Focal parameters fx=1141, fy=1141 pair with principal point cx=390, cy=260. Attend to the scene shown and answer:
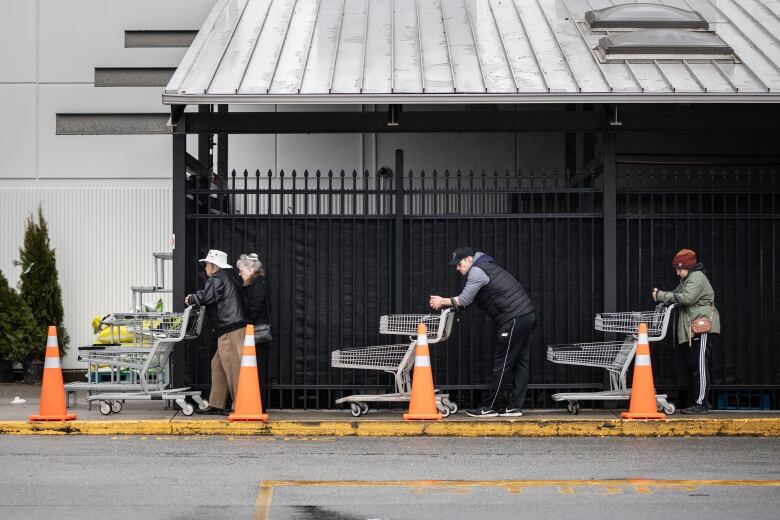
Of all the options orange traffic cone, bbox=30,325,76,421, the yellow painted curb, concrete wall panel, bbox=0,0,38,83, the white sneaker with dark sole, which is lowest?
the yellow painted curb

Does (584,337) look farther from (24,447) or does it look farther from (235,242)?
(24,447)

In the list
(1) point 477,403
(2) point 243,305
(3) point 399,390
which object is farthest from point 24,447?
(1) point 477,403

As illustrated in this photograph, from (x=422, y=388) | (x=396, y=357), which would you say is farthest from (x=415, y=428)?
(x=396, y=357)

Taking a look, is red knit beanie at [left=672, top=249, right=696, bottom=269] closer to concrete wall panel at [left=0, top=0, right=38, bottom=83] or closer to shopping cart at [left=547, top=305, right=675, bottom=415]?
shopping cart at [left=547, top=305, right=675, bottom=415]

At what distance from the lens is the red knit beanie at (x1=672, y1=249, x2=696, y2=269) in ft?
Answer: 40.9

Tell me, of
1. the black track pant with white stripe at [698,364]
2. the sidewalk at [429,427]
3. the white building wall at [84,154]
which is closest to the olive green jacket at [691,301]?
the black track pant with white stripe at [698,364]

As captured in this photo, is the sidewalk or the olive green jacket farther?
the olive green jacket

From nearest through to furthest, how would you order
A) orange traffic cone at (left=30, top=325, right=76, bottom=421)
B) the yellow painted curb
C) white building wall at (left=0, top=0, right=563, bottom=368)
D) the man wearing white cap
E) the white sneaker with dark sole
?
1. the yellow painted curb
2. orange traffic cone at (left=30, top=325, right=76, bottom=421)
3. the white sneaker with dark sole
4. the man wearing white cap
5. white building wall at (left=0, top=0, right=563, bottom=368)

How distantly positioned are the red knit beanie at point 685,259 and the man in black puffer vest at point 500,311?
171 cm

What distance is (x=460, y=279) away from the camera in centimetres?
1334

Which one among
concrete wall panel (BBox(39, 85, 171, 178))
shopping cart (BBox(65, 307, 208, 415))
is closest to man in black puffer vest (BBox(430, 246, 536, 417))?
Answer: shopping cart (BBox(65, 307, 208, 415))

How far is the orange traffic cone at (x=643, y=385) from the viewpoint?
1183 centimetres

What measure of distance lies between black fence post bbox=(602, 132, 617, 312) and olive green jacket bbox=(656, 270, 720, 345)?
0.72 m

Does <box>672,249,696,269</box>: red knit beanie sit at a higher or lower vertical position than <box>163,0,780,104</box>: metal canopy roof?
lower
